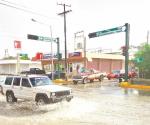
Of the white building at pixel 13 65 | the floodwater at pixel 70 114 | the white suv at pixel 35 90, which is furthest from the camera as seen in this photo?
the white building at pixel 13 65

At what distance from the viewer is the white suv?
1777 cm

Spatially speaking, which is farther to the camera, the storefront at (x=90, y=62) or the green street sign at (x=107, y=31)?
the storefront at (x=90, y=62)

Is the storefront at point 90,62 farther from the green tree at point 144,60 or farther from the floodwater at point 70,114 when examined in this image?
the floodwater at point 70,114

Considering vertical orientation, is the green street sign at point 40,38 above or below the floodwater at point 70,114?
above

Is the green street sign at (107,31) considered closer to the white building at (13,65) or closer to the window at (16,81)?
the window at (16,81)


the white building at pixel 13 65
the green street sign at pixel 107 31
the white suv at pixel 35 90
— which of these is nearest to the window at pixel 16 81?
the white suv at pixel 35 90

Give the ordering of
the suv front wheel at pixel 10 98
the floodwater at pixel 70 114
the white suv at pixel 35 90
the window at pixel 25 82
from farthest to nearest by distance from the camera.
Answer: the suv front wheel at pixel 10 98
the window at pixel 25 82
the white suv at pixel 35 90
the floodwater at pixel 70 114

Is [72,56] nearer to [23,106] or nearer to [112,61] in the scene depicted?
[112,61]

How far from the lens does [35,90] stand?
18.5m

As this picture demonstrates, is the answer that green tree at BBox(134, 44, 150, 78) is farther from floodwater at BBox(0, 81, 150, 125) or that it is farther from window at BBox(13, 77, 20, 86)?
window at BBox(13, 77, 20, 86)

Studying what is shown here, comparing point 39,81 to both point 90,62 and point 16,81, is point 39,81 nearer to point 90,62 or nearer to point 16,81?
point 16,81

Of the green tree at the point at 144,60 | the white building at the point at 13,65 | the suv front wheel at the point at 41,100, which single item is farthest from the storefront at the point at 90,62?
the suv front wheel at the point at 41,100

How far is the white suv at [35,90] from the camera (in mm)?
17766

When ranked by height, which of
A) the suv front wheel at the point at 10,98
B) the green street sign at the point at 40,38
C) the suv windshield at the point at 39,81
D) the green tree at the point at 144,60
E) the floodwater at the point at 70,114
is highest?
the green street sign at the point at 40,38
